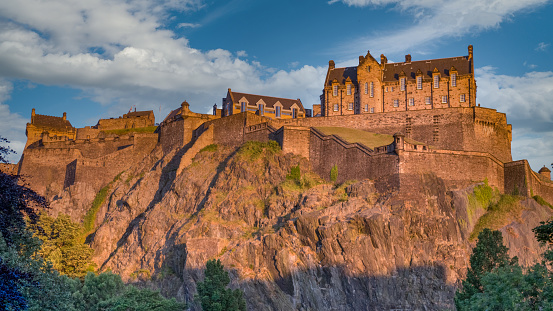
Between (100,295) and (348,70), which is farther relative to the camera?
(348,70)

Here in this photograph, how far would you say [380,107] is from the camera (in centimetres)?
7419

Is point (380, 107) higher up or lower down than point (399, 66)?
lower down

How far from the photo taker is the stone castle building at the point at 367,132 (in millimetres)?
58250

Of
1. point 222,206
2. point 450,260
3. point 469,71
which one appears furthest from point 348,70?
point 450,260

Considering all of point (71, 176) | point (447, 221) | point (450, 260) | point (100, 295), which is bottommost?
point (100, 295)

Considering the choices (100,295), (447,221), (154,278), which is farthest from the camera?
(154,278)

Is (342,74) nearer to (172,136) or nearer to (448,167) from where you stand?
(172,136)

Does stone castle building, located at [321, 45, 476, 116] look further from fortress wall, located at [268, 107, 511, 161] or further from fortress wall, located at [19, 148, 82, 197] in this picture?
fortress wall, located at [19, 148, 82, 197]

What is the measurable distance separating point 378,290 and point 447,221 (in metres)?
8.73

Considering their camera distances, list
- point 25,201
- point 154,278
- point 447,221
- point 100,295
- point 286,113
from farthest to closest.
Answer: point 286,113 < point 154,278 < point 447,221 < point 100,295 < point 25,201

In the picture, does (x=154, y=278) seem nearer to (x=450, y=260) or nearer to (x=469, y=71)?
(x=450, y=260)

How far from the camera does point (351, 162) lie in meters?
59.7

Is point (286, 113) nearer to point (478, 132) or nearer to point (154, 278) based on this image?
point (478, 132)

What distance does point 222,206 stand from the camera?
60.6 m
